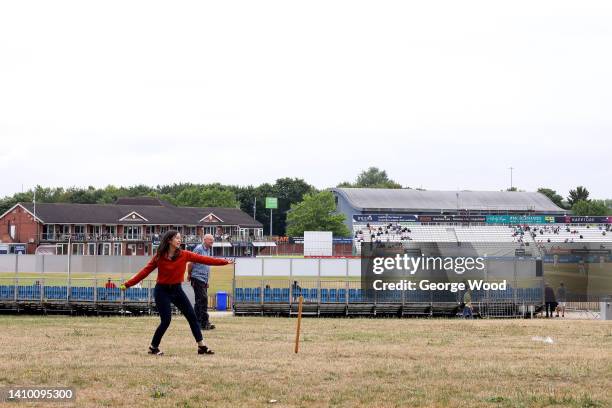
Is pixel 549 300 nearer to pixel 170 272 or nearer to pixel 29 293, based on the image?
pixel 29 293

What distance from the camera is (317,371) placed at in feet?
39.0

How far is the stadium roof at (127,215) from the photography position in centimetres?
11369

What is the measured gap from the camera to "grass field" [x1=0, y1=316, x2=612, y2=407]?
10.2 m

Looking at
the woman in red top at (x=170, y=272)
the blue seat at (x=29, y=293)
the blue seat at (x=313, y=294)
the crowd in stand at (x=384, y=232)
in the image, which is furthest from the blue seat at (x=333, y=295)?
the crowd in stand at (x=384, y=232)

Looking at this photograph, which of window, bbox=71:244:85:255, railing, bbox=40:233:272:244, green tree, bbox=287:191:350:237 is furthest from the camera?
green tree, bbox=287:191:350:237

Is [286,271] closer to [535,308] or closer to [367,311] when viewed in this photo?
[367,311]

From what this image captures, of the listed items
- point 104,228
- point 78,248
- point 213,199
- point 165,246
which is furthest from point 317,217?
point 165,246

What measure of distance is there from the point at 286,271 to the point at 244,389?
25607mm

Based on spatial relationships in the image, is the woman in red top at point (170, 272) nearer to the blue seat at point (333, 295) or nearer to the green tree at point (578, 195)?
the blue seat at point (333, 295)

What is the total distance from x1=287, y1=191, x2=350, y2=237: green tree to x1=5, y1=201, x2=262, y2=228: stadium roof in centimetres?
873

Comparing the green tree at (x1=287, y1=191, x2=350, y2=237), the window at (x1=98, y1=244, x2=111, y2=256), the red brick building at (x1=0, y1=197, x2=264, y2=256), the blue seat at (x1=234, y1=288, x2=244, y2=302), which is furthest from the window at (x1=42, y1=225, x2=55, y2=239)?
the blue seat at (x1=234, y1=288, x2=244, y2=302)

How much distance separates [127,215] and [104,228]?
11.5 ft

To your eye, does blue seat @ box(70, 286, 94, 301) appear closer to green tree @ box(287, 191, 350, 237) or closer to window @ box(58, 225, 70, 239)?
window @ box(58, 225, 70, 239)

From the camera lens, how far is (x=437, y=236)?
320 feet
